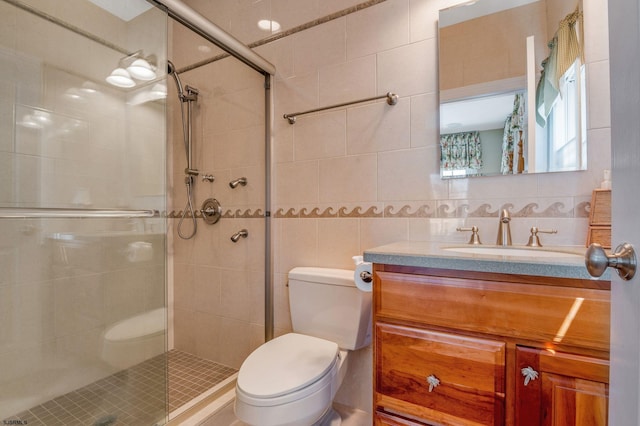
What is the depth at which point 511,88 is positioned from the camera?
129cm

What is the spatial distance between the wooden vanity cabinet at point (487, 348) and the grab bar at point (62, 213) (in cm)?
117

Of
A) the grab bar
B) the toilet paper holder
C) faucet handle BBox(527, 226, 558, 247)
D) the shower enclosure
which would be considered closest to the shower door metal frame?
the shower enclosure

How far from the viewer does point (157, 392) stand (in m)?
1.43

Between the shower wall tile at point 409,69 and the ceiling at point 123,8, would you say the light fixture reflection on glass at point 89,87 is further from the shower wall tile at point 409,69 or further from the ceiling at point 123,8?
the shower wall tile at point 409,69

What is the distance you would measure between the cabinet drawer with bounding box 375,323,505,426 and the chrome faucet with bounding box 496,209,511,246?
1.70 feet

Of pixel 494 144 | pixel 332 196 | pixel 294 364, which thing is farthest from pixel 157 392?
pixel 494 144

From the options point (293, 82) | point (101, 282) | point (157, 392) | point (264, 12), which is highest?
point (264, 12)

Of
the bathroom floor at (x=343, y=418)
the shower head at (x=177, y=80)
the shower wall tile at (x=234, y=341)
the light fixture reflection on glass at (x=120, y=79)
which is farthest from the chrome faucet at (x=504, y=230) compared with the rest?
the shower head at (x=177, y=80)

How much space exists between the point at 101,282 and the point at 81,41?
1106mm

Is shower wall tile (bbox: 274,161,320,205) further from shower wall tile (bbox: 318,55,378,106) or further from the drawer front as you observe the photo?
the drawer front

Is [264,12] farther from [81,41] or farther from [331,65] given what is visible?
[81,41]

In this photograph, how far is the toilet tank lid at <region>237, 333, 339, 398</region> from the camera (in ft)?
3.67

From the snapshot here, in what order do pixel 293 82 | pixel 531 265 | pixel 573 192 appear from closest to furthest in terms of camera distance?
pixel 531 265
pixel 573 192
pixel 293 82

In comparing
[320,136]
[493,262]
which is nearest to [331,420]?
[493,262]
